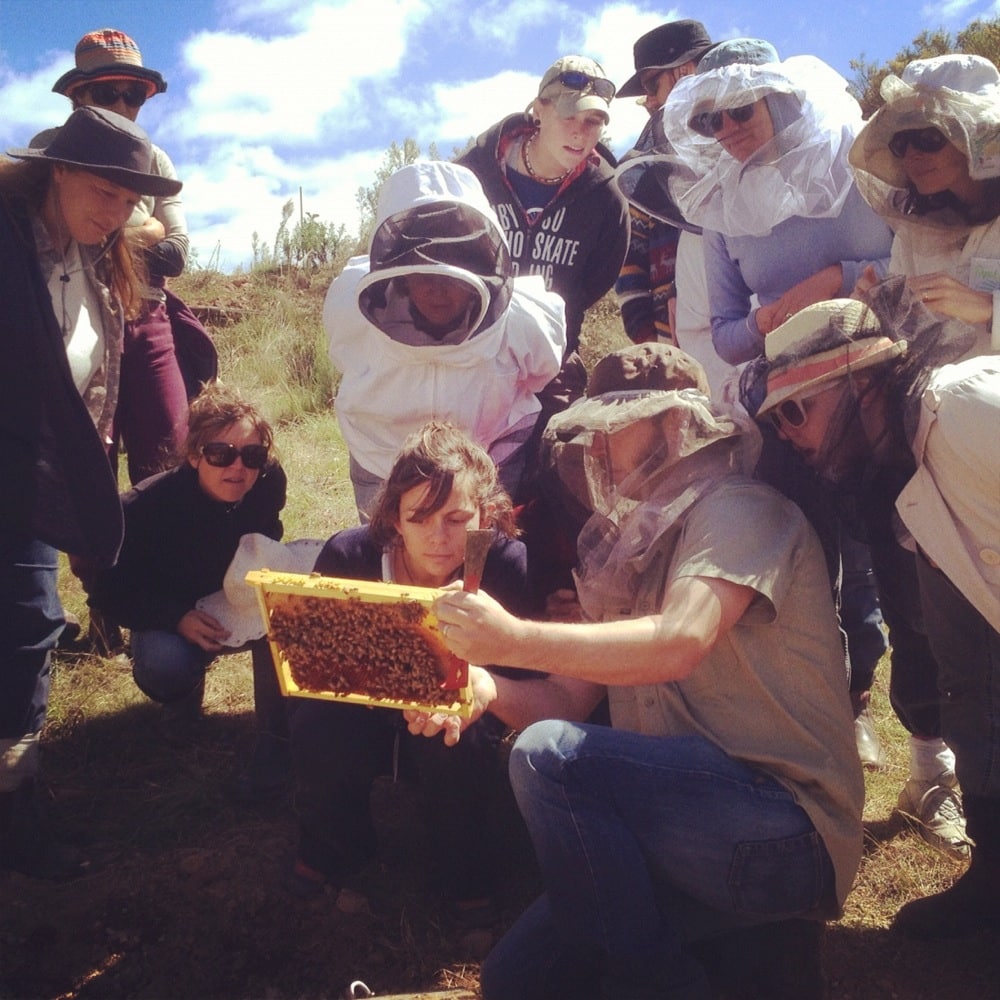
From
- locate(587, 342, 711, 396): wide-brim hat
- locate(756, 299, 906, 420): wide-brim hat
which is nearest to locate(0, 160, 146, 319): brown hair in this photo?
locate(587, 342, 711, 396): wide-brim hat

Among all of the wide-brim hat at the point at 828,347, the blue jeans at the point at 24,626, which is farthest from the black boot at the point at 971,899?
the blue jeans at the point at 24,626

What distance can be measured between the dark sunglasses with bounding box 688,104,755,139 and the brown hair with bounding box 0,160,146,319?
213cm

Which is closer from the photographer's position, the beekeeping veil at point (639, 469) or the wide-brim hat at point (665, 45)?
the beekeeping veil at point (639, 469)

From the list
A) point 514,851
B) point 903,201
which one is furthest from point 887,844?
point 903,201

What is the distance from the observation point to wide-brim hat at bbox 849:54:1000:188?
2.64 m

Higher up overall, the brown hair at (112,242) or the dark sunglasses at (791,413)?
the brown hair at (112,242)

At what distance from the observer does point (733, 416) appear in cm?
232

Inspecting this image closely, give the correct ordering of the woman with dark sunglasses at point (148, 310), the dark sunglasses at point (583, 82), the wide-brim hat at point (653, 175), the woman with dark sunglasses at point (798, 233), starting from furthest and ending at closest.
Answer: the dark sunglasses at point (583, 82) < the woman with dark sunglasses at point (148, 310) < the wide-brim hat at point (653, 175) < the woman with dark sunglasses at point (798, 233)

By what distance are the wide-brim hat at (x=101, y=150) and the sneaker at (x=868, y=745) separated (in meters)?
3.07

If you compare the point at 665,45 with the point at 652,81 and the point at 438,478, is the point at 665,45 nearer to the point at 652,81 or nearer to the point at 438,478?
the point at 652,81

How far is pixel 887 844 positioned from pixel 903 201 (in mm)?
2023

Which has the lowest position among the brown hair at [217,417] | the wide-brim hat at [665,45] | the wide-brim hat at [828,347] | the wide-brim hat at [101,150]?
the brown hair at [217,417]

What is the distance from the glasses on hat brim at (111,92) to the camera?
14.7ft

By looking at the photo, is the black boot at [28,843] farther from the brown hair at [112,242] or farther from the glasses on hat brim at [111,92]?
the glasses on hat brim at [111,92]
